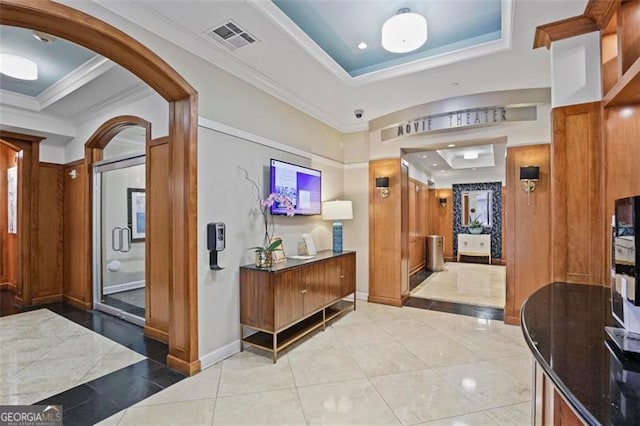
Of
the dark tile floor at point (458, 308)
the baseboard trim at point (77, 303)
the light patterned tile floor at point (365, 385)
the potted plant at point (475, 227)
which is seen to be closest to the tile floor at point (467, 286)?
the dark tile floor at point (458, 308)

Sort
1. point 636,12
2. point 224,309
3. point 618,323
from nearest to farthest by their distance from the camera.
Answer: point 618,323
point 636,12
point 224,309

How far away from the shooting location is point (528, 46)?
294 centimetres

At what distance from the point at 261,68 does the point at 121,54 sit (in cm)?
136

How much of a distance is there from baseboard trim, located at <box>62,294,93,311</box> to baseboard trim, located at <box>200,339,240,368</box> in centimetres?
295

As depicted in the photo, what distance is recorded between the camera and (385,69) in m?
3.54

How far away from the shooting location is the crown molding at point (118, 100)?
11.8ft

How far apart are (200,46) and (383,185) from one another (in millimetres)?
3165

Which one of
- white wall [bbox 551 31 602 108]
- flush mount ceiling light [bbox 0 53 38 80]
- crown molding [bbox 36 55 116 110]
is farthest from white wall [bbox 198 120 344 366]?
white wall [bbox 551 31 602 108]

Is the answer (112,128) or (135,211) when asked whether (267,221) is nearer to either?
(112,128)

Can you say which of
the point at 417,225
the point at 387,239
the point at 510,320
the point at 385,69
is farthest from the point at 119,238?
the point at 417,225

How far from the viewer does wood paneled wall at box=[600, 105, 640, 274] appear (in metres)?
2.17

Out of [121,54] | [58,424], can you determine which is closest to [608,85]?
[121,54]

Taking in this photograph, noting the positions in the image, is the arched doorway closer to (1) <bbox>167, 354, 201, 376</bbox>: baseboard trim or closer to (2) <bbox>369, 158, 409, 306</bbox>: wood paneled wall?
(1) <bbox>167, 354, 201, 376</bbox>: baseboard trim

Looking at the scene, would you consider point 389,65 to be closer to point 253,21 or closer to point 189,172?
point 253,21
